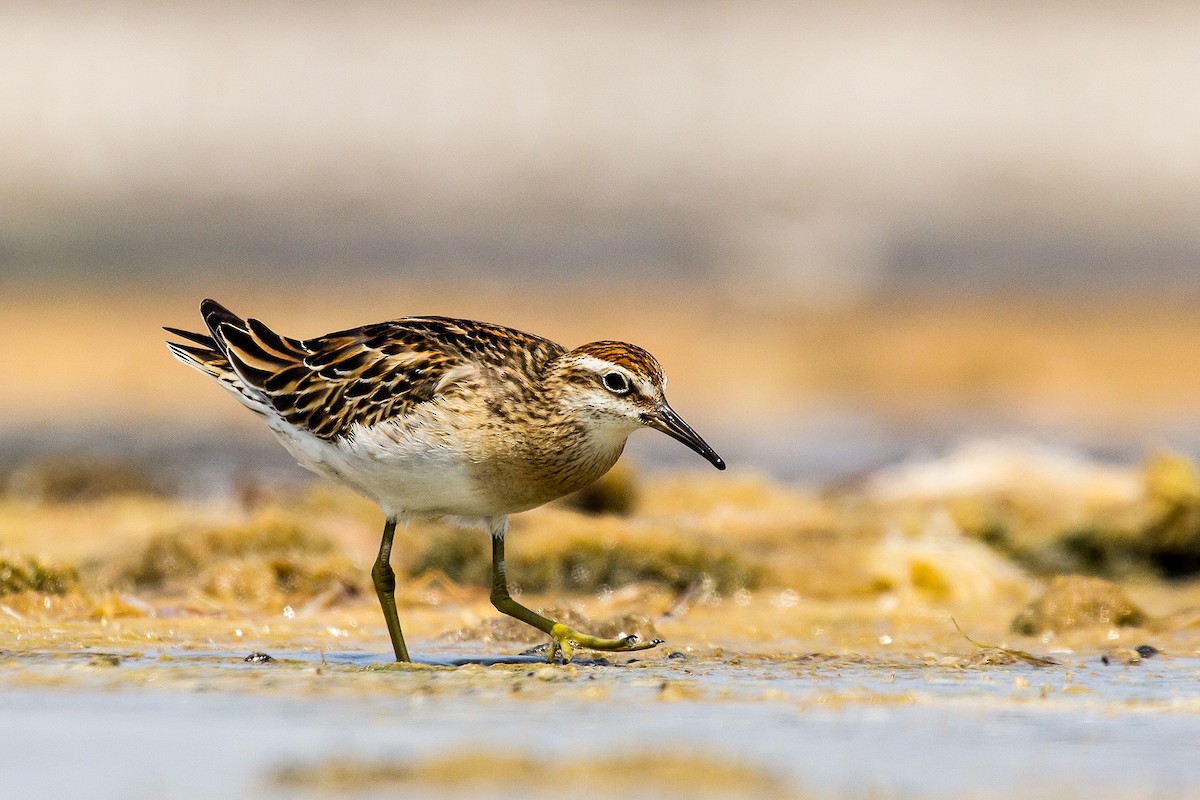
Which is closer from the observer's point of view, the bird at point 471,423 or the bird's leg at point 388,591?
the bird's leg at point 388,591

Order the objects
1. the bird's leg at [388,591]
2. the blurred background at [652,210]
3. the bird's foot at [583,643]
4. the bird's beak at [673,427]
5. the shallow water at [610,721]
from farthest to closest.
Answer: the blurred background at [652,210] → the bird's beak at [673,427] → the bird's foot at [583,643] → the bird's leg at [388,591] → the shallow water at [610,721]

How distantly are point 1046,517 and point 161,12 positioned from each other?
26965mm

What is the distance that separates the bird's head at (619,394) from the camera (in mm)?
7387

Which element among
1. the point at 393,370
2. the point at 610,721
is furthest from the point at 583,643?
the point at 610,721

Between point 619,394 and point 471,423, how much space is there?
562 mm

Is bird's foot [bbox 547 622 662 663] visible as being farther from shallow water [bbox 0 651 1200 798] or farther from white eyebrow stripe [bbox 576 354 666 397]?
white eyebrow stripe [bbox 576 354 666 397]

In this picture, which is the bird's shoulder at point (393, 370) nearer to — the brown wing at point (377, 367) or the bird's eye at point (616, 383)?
the brown wing at point (377, 367)

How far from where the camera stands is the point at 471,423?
727 cm

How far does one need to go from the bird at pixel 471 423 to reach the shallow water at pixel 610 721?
0.74 m

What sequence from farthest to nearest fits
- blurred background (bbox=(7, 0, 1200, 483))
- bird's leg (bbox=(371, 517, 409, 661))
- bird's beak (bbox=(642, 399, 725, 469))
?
blurred background (bbox=(7, 0, 1200, 483)) → bird's beak (bbox=(642, 399, 725, 469)) → bird's leg (bbox=(371, 517, 409, 661))

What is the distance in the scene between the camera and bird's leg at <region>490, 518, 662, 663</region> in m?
7.18

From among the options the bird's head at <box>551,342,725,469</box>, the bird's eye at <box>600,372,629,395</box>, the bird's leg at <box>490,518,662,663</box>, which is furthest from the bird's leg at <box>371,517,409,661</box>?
the bird's eye at <box>600,372,629,395</box>

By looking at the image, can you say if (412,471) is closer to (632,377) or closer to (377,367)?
(377,367)

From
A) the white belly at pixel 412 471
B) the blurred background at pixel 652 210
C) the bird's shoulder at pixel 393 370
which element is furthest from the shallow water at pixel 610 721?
the blurred background at pixel 652 210
